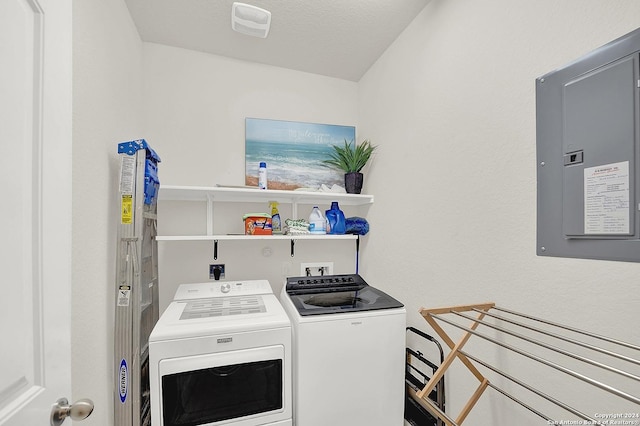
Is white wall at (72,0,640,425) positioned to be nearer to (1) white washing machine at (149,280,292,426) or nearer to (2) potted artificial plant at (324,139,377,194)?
(2) potted artificial plant at (324,139,377,194)

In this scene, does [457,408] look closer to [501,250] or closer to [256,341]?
[501,250]

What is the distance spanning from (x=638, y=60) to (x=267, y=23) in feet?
5.40

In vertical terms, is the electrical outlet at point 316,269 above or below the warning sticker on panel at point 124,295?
below

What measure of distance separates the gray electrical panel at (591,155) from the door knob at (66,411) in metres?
1.41

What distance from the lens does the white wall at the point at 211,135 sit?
2.04m

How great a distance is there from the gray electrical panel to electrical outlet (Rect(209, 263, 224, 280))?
6.22 ft

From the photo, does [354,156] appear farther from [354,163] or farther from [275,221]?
[275,221]

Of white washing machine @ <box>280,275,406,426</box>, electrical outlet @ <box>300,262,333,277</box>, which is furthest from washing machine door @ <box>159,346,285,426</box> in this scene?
electrical outlet @ <box>300,262,333,277</box>

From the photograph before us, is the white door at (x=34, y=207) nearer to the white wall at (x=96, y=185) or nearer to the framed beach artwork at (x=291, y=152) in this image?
the white wall at (x=96, y=185)

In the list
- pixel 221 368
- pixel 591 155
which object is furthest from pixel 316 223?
pixel 591 155

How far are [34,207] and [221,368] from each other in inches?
43.3

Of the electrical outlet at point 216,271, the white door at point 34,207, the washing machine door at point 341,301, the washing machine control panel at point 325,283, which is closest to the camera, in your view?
the white door at point 34,207

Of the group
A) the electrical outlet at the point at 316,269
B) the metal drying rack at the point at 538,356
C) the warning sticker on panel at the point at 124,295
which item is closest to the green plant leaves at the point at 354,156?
the electrical outlet at the point at 316,269

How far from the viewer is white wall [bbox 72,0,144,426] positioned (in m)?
1.10
